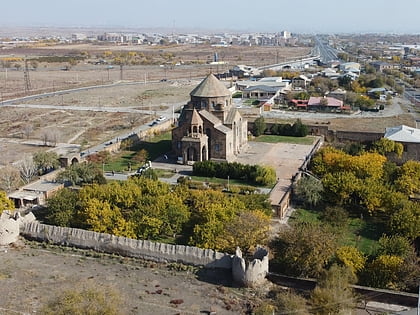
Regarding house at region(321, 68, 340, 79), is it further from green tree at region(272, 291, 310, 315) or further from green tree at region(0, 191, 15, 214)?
green tree at region(272, 291, 310, 315)

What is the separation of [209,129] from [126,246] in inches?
659

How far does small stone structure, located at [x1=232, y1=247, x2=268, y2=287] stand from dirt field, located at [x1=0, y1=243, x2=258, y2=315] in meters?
0.43

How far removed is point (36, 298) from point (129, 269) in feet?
13.9

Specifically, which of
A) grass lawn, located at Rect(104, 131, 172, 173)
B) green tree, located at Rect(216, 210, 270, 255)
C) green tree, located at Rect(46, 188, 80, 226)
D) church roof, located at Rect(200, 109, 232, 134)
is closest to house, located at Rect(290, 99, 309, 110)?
grass lawn, located at Rect(104, 131, 172, 173)

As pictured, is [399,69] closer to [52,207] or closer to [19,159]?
[19,159]

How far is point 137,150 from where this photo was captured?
42375 mm

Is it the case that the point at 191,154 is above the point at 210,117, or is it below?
below

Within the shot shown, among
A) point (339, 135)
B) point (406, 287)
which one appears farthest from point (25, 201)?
point (339, 135)

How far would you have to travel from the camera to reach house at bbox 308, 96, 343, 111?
60844mm

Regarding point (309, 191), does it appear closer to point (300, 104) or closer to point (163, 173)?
point (163, 173)

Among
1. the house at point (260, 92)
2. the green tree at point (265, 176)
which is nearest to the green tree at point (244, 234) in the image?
the green tree at point (265, 176)

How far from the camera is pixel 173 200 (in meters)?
26.4

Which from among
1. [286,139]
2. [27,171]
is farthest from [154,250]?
[286,139]

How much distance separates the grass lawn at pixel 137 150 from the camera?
37625mm
